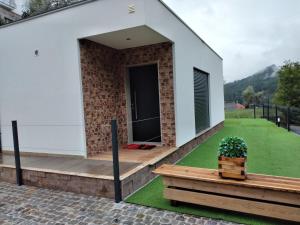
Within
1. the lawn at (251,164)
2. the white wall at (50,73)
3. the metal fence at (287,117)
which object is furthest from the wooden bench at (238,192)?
the metal fence at (287,117)

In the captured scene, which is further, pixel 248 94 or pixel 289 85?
pixel 248 94

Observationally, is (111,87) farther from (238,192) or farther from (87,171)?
(238,192)

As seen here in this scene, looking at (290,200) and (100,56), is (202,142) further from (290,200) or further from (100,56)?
(290,200)

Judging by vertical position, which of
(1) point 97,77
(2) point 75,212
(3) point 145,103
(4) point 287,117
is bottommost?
(2) point 75,212

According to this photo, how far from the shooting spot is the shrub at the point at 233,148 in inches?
109

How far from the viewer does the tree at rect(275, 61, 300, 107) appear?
73.0 ft

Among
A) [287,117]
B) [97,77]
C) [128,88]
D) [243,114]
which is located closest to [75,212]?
[97,77]

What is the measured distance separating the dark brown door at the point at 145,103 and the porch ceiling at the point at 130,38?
31.1 inches

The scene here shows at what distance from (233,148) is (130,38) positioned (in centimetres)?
344

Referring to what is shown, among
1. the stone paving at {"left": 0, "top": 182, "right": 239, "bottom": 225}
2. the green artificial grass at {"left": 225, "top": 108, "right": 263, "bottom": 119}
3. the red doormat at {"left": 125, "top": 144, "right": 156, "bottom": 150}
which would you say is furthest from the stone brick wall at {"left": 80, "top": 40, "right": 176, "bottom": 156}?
the green artificial grass at {"left": 225, "top": 108, "right": 263, "bottom": 119}

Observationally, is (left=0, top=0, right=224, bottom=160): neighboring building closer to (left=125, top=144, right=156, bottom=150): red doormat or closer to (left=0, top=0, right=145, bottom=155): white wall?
(left=0, top=0, right=145, bottom=155): white wall

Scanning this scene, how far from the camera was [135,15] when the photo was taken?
166 inches

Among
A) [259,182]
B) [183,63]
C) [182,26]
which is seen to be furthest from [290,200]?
[182,26]

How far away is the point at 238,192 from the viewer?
109 inches
